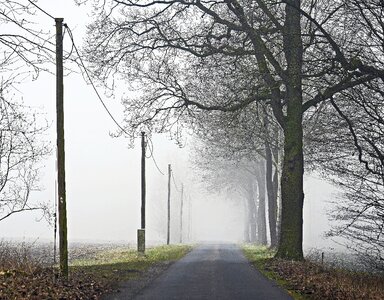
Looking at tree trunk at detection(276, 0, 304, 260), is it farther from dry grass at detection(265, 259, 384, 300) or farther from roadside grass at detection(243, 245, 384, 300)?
dry grass at detection(265, 259, 384, 300)

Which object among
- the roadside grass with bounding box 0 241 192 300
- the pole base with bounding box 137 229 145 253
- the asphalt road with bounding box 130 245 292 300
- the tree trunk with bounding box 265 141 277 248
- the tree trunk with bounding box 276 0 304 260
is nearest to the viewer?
the roadside grass with bounding box 0 241 192 300

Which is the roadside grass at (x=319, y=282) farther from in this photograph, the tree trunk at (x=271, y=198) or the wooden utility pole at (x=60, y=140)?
the tree trunk at (x=271, y=198)

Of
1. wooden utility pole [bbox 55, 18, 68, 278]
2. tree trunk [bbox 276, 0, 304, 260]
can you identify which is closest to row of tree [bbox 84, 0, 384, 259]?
tree trunk [bbox 276, 0, 304, 260]

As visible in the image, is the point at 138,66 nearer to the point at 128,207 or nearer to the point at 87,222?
the point at 87,222

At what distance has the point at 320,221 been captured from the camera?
444ft

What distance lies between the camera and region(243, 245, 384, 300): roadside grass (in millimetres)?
12845

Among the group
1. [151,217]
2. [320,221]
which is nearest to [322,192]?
[320,221]

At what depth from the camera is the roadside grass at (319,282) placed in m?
12.8

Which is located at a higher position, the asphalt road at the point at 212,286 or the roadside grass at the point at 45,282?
the roadside grass at the point at 45,282

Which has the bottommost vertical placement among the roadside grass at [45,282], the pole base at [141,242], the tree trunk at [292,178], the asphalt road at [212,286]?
the pole base at [141,242]

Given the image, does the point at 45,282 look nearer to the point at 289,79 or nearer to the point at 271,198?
the point at 289,79

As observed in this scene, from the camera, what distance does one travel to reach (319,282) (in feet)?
49.3

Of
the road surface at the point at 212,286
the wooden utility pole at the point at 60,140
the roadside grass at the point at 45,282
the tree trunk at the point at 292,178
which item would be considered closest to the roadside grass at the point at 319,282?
the road surface at the point at 212,286

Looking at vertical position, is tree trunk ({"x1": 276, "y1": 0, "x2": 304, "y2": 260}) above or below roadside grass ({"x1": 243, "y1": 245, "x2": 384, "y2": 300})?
above
